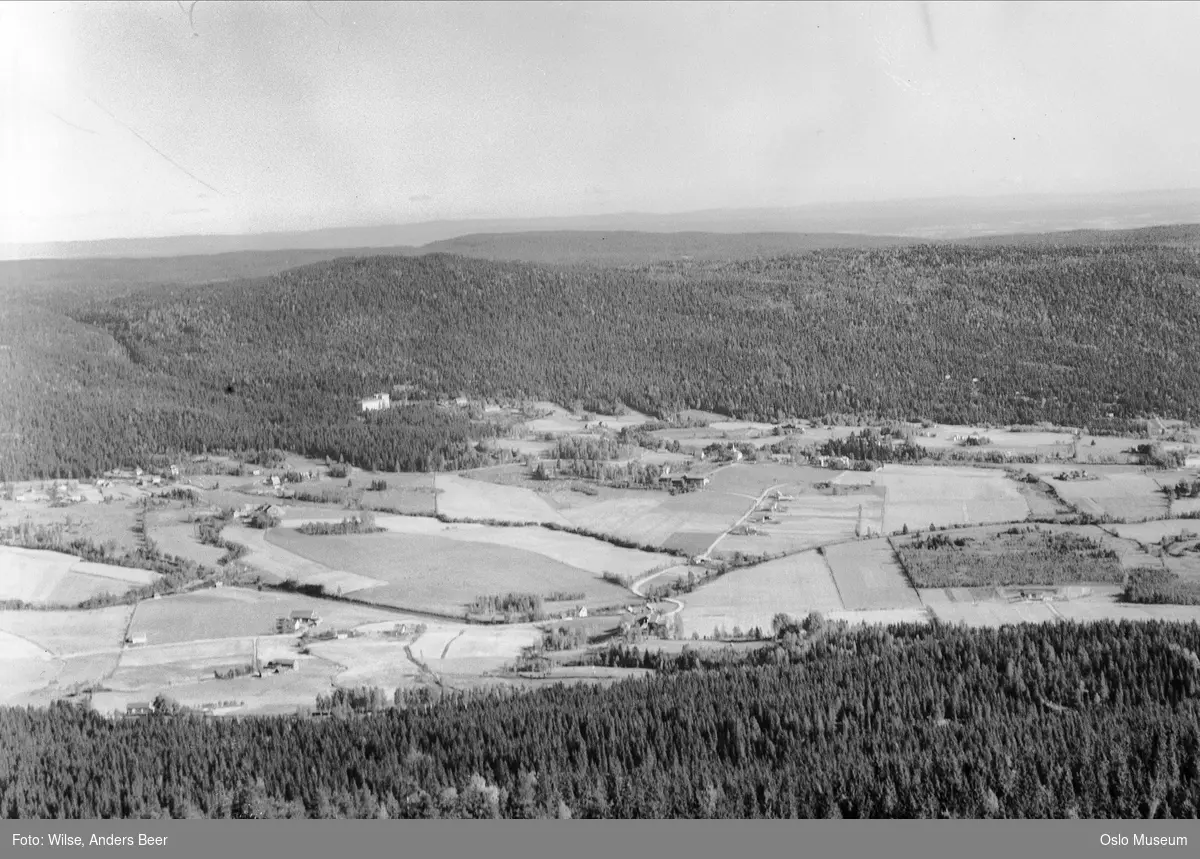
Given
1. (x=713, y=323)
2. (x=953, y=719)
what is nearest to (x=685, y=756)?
(x=953, y=719)

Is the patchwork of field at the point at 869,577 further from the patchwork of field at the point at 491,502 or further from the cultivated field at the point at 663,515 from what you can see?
the patchwork of field at the point at 491,502

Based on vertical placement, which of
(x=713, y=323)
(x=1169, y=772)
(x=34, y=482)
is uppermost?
(x=713, y=323)

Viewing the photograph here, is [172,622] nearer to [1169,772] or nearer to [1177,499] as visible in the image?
[1169,772]

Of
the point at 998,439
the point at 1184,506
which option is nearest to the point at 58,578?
the point at 998,439

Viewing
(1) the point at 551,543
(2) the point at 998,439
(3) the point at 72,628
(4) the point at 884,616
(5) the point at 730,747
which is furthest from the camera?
(2) the point at 998,439

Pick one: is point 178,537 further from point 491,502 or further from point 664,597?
point 664,597

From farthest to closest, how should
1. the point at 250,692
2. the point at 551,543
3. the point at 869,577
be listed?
the point at 551,543 < the point at 869,577 < the point at 250,692

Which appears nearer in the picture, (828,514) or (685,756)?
(685,756)
